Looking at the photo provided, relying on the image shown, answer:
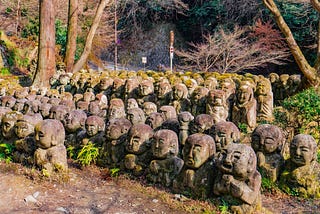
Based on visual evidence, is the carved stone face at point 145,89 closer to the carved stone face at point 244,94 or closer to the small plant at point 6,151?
the carved stone face at point 244,94

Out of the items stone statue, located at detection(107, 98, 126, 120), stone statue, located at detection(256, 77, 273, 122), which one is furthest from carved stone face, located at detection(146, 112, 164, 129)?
stone statue, located at detection(256, 77, 273, 122)

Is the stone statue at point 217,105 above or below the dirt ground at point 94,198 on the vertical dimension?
above

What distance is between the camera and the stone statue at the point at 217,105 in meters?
6.96

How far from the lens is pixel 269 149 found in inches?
187

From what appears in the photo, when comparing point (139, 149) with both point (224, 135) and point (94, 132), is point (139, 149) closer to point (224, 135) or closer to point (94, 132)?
point (94, 132)

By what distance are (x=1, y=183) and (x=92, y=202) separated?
5.16 ft

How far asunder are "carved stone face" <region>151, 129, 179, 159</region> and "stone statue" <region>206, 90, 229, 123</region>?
97.4 inches

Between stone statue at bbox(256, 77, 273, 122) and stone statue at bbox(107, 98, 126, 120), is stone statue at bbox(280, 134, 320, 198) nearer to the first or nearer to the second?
stone statue at bbox(256, 77, 273, 122)

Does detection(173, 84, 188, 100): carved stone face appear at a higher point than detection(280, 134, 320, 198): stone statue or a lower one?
higher

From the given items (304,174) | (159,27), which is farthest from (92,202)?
(159,27)

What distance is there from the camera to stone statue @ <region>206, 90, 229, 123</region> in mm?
6960

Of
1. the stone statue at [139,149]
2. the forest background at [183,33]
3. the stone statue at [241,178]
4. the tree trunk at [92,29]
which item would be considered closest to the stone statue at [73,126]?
the stone statue at [139,149]

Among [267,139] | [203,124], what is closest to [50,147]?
[203,124]

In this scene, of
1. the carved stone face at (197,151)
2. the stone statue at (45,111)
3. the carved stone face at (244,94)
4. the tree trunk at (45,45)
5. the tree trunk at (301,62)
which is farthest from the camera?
the tree trunk at (45,45)
